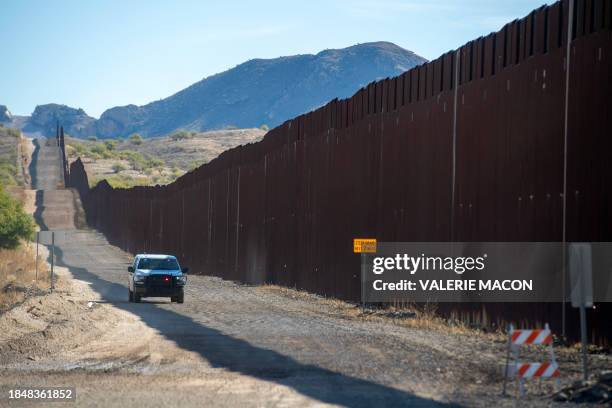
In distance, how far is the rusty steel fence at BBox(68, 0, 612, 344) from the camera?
2145 cm

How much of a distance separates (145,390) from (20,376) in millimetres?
2985

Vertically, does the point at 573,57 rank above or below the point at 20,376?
above

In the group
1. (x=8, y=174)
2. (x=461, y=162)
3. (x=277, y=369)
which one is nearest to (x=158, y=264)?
(x=461, y=162)

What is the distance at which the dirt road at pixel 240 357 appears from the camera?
15014 millimetres

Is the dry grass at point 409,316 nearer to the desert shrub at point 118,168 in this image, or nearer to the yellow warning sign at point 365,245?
the yellow warning sign at point 365,245

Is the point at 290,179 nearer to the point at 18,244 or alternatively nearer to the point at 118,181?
the point at 18,244

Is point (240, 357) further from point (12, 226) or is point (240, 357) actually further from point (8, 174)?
point (8, 174)

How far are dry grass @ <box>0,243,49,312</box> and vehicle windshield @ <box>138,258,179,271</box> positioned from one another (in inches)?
173

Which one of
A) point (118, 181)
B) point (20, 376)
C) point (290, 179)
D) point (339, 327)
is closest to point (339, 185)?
point (290, 179)

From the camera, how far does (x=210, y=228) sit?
210 feet

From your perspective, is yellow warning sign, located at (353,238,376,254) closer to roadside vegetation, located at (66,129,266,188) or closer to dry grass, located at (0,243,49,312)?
dry grass, located at (0,243,49,312)

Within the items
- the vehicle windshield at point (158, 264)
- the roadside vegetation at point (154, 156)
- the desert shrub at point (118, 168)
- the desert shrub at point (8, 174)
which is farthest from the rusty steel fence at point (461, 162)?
the desert shrub at point (118, 168)

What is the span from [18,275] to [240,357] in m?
39.5

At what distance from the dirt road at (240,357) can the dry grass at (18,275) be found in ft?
21.4
